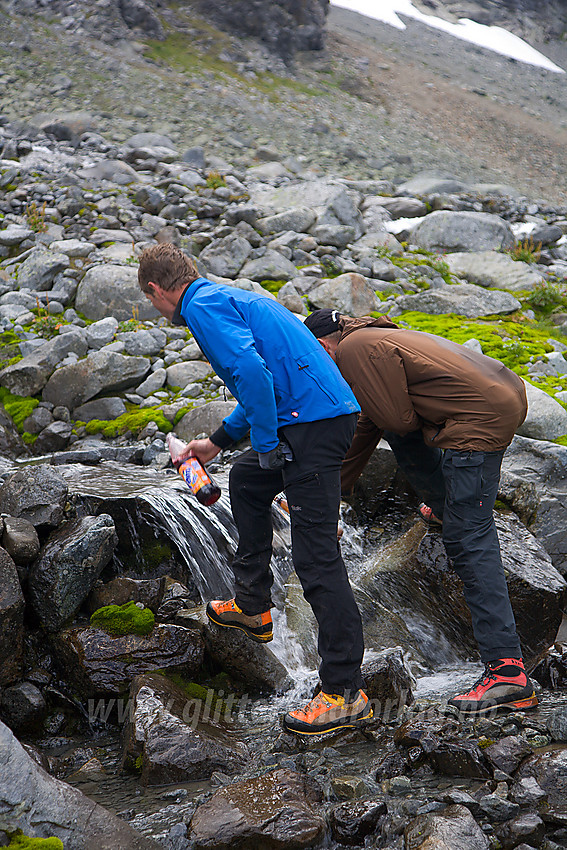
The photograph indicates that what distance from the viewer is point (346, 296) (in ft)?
36.0

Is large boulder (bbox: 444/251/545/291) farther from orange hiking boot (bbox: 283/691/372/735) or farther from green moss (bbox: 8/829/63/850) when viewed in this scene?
green moss (bbox: 8/829/63/850)

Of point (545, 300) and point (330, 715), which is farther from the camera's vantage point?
point (545, 300)

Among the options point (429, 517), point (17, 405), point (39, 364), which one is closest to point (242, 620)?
point (429, 517)

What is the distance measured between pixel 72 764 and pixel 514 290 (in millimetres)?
11515

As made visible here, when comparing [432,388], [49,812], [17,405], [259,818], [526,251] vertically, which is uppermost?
[526,251]

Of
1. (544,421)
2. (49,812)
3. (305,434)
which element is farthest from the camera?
(544,421)

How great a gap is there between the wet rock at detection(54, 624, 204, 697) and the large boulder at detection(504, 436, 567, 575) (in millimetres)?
3406

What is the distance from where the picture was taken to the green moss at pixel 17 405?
8.76 meters

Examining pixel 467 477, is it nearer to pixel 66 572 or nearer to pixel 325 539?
pixel 325 539

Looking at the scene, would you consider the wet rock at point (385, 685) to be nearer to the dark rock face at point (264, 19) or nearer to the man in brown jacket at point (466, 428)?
the man in brown jacket at point (466, 428)

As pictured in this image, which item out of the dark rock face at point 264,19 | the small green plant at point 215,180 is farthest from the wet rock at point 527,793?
the dark rock face at point 264,19

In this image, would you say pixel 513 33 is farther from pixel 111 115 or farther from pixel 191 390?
pixel 191 390

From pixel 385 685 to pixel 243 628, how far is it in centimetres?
104

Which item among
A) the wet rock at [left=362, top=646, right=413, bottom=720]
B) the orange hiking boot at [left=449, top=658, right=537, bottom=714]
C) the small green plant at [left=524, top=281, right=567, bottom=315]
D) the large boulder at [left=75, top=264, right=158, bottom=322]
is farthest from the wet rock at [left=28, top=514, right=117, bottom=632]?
the small green plant at [left=524, top=281, right=567, bottom=315]
